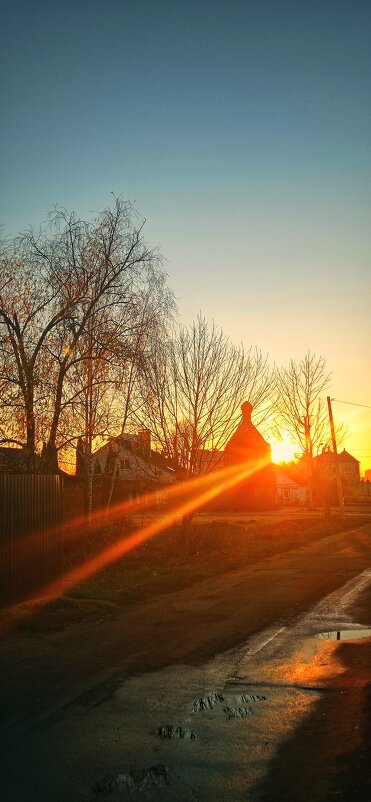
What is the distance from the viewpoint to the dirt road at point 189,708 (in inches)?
163

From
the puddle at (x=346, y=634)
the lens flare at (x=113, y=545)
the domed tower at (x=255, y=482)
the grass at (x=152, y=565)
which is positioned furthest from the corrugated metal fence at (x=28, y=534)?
the domed tower at (x=255, y=482)

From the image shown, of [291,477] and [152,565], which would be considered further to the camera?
[291,477]

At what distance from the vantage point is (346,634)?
336 inches

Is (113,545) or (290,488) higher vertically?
(290,488)

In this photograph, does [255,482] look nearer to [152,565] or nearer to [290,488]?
[290,488]

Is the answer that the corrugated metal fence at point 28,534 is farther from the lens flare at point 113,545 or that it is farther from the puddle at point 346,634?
the puddle at point 346,634

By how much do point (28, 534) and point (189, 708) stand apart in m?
6.60

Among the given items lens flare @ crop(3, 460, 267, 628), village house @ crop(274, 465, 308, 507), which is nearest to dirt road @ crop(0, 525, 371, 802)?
lens flare @ crop(3, 460, 267, 628)

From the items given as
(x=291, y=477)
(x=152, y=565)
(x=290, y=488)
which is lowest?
(x=152, y=565)

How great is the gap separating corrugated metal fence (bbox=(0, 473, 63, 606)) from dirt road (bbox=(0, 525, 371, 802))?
220 centimetres

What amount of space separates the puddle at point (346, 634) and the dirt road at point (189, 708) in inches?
9.9

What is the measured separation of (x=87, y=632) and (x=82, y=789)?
5149 millimetres

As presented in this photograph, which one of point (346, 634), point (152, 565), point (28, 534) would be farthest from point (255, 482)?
point (346, 634)

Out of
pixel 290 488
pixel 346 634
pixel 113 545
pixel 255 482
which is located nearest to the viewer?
pixel 346 634
